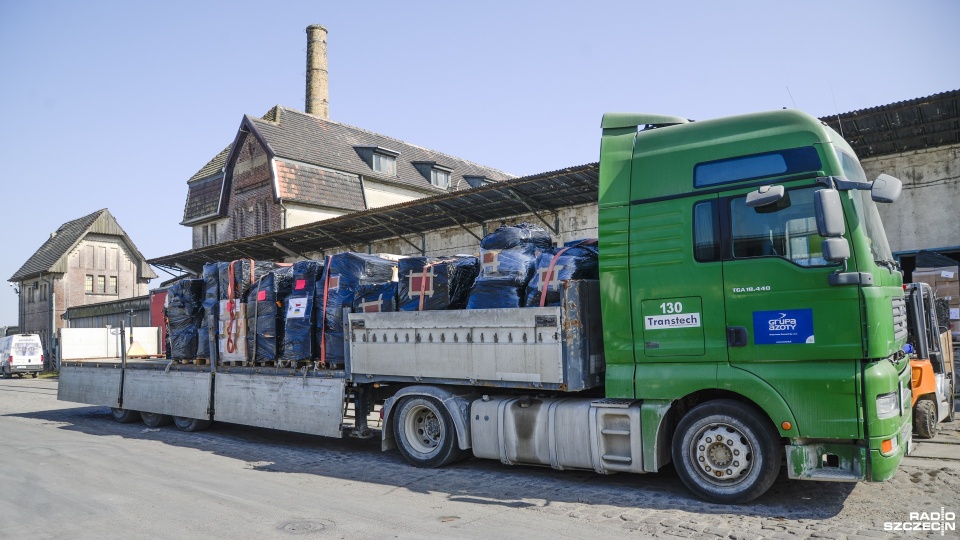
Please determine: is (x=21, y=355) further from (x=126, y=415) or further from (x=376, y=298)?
(x=376, y=298)

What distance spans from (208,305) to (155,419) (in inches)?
115

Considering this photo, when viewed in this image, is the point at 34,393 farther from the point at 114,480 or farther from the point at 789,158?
the point at 789,158

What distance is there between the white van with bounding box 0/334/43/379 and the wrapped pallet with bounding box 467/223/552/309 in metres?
34.4

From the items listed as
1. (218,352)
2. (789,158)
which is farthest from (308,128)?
(789,158)

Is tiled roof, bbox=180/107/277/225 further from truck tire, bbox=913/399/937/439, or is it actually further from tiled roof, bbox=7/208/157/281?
truck tire, bbox=913/399/937/439

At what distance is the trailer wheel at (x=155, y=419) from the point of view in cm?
1248

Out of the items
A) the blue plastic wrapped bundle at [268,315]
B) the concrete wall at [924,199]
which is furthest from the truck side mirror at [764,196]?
the concrete wall at [924,199]

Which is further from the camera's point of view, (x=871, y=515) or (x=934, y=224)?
(x=934, y=224)

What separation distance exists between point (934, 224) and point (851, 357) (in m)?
10.4

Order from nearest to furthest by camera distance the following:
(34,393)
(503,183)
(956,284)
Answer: (956,284) → (503,183) → (34,393)

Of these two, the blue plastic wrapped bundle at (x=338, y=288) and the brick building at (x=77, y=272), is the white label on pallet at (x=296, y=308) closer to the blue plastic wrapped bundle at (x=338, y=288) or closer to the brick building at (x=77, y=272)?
the blue plastic wrapped bundle at (x=338, y=288)

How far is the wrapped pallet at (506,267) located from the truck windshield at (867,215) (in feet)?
10.6

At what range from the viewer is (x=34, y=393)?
22281mm

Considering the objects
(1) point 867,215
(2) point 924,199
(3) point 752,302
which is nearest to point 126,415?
(3) point 752,302
